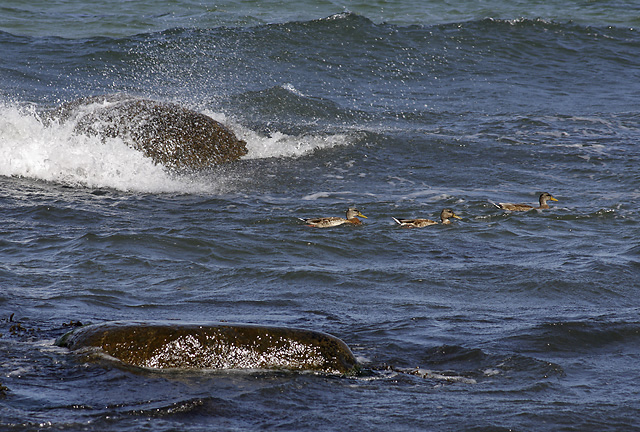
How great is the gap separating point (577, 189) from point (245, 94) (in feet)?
24.8

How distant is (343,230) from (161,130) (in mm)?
4043

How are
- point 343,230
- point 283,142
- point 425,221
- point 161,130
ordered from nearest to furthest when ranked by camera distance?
point 343,230 → point 425,221 → point 161,130 → point 283,142

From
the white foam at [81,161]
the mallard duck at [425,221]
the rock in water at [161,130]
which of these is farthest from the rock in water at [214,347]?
the rock in water at [161,130]

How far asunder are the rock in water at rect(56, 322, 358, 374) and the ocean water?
114 mm

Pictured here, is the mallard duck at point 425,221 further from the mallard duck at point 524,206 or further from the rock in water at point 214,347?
the rock in water at point 214,347

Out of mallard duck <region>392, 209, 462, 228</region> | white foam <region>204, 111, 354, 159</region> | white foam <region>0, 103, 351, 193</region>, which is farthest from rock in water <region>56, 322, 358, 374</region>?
white foam <region>204, 111, 354, 159</region>

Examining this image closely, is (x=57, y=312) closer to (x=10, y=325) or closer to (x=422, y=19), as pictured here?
(x=10, y=325)

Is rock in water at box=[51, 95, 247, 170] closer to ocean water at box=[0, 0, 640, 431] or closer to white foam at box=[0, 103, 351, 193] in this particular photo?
white foam at box=[0, 103, 351, 193]

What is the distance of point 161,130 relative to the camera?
11.5m

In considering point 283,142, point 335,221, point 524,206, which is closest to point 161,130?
point 283,142

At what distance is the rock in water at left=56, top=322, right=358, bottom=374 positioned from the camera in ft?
16.2

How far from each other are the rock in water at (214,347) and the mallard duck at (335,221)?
3668 mm

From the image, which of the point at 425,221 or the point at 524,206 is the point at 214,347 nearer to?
the point at 425,221

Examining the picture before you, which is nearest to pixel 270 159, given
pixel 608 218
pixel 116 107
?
pixel 116 107
